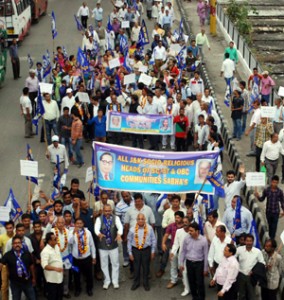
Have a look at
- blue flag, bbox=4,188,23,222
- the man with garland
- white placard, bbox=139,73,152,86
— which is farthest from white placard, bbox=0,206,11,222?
white placard, bbox=139,73,152,86

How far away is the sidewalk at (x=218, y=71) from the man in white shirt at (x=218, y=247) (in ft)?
10.3

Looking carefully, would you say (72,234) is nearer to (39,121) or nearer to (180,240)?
(180,240)

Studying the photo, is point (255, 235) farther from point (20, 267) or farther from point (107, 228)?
point (20, 267)

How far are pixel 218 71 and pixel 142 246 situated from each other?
15502 mm

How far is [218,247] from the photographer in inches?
490

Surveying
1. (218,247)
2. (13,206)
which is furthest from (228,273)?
(13,206)

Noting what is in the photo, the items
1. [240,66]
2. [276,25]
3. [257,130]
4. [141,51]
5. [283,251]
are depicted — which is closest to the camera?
[283,251]

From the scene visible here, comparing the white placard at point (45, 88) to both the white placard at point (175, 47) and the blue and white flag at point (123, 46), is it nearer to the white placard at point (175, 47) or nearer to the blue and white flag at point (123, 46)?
the blue and white flag at point (123, 46)

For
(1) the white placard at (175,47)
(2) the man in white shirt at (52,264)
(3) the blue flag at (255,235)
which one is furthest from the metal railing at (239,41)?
(2) the man in white shirt at (52,264)

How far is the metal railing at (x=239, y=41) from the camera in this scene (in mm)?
25681

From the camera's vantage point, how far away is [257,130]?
17.8 metres

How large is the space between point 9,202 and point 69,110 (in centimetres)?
595

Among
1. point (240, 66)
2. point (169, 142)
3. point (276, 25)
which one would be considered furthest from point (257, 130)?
point (276, 25)

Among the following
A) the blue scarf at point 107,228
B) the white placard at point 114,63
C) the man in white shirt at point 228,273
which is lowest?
the man in white shirt at point 228,273
